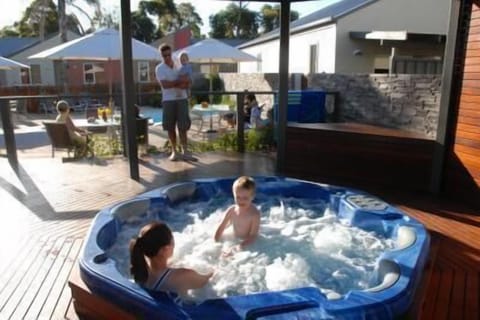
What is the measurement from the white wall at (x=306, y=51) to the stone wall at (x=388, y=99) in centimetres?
485

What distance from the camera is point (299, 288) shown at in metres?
2.29

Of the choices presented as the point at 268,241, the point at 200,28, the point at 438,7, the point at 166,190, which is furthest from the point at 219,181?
the point at 200,28

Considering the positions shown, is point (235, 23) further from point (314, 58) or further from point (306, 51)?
point (314, 58)

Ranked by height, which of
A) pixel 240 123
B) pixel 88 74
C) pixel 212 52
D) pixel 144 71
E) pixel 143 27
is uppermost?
pixel 143 27

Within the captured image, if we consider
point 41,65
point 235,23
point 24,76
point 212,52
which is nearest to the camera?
point 212,52

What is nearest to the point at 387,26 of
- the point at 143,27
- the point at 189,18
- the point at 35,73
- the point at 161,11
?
the point at 35,73

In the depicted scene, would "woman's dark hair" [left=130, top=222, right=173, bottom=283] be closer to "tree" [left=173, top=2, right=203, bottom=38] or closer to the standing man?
the standing man

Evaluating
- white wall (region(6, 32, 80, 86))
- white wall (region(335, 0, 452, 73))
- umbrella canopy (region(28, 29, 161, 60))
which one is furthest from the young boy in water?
white wall (region(6, 32, 80, 86))

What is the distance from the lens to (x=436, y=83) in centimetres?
514

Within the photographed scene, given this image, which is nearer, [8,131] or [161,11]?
[8,131]

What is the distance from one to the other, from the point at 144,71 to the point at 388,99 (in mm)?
19726

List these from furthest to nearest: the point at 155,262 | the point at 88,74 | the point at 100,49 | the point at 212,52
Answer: the point at 88,74 → the point at 212,52 → the point at 100,49 → the point at 155,262

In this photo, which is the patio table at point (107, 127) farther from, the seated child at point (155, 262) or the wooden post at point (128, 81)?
the seated child at point (155, 262)

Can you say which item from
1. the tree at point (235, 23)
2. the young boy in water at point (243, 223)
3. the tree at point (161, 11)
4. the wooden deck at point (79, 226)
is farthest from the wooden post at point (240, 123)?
the tree at point (235, 23)
